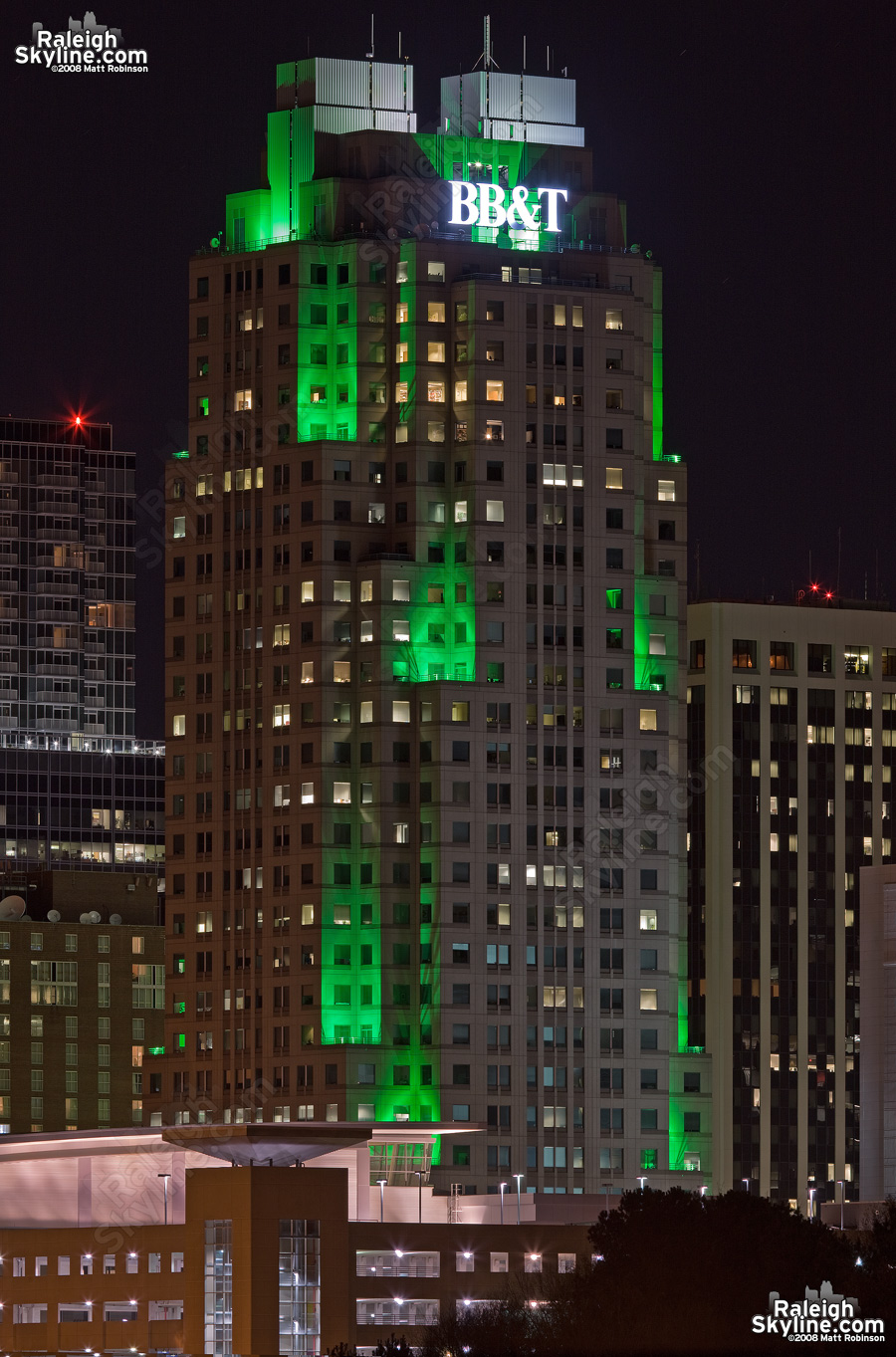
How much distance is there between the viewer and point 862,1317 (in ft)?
624

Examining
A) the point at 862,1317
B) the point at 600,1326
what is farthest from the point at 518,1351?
the point at 862,1317

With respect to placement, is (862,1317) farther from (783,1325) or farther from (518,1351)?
(518,1351)

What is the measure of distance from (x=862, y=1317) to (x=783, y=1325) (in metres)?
4.72

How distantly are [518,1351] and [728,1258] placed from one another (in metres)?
13.8

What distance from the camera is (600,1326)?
193250 millimetres

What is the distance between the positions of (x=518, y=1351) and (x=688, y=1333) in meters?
11.1

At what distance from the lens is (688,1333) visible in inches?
7466

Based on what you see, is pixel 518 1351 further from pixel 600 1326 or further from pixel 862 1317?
pixel 862 1317

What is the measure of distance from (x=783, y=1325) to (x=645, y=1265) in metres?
10.8

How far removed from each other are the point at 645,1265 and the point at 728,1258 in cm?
521

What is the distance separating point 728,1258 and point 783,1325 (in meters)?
6.95

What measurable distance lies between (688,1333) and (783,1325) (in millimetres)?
6099

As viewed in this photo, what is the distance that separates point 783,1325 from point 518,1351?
614 inches

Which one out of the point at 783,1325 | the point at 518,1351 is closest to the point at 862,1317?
the point at 783,1325
